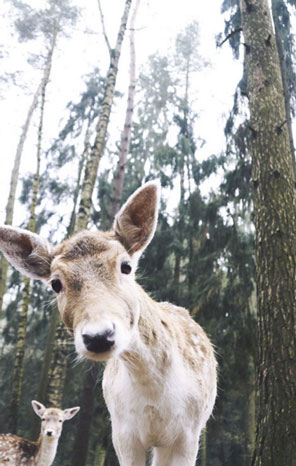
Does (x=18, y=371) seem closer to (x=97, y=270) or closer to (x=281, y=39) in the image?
(x=97, y=270)

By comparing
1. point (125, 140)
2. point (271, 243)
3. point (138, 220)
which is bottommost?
point (138, 220)

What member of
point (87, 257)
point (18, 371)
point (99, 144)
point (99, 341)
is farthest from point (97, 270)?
point (18, 371)

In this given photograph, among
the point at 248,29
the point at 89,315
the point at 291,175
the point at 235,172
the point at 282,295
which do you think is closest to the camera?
the point at 89,315

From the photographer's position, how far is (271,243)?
443 centimetres

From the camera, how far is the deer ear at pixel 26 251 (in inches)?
113

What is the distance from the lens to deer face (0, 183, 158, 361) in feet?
6.65

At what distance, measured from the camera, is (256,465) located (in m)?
3.63

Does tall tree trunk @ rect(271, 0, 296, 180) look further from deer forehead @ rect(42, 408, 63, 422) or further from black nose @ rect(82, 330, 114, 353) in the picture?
black nose @ rect(82, 330, 114, 353)

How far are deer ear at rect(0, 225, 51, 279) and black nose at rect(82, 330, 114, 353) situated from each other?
1.06 metres

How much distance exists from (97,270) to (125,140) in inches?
411

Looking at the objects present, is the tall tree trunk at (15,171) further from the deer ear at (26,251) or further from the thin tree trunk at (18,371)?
the deer ear at (26,251)

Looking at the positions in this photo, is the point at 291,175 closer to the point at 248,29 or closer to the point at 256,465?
the point at 248,29

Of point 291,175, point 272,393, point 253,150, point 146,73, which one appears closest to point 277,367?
point 272,393

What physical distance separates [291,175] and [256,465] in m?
3.21
